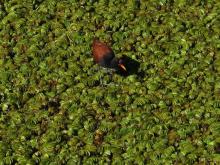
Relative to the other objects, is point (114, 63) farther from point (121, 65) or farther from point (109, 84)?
point (109, 84)

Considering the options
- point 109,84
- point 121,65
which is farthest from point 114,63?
point 109,84

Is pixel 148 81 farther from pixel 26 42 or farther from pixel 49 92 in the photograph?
pixel 26 42

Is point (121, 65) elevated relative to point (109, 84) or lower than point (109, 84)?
elevated

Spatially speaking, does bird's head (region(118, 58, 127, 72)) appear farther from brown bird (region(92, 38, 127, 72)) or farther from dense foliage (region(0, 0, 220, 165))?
dense foliage (region(0, 0, 220, 165))

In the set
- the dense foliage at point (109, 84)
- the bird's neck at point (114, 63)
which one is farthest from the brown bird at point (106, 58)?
the dense foliage at point (109, 84)

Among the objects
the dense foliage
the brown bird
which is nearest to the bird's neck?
the brown bird

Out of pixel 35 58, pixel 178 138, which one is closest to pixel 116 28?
pixel 35 58
